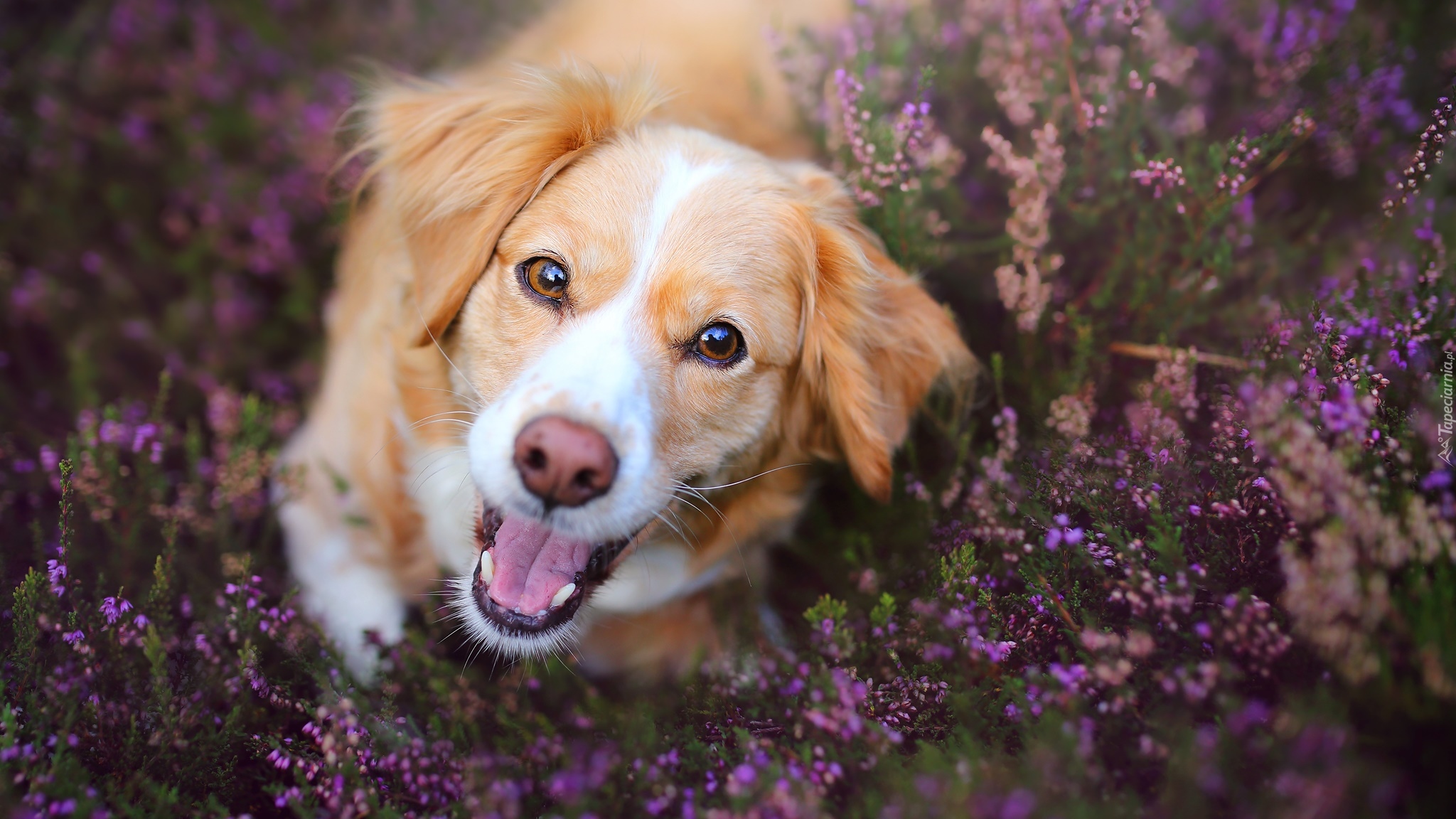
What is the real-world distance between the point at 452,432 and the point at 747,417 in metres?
0.84

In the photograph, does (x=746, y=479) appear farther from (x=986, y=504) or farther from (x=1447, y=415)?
(x=1447, y=415)

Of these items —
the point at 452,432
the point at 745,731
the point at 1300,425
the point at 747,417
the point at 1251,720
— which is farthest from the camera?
the point at 452,432

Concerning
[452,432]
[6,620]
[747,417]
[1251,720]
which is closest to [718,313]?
[747,417]

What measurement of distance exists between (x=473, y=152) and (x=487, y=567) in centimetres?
111

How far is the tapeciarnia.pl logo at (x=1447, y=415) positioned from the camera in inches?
58.6

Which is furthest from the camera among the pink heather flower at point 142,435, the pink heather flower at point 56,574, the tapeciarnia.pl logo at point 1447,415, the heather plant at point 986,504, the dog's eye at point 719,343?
the pink heather flower at point 142,435

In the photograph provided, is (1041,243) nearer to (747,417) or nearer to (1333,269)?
(1333,269)

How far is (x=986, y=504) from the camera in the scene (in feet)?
6.30

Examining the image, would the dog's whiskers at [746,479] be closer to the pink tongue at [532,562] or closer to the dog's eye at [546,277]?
the pink tongue at [532,562]

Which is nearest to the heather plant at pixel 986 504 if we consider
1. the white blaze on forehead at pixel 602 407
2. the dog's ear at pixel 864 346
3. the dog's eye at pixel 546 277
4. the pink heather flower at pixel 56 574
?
the pink heather flower at pixel 56 574

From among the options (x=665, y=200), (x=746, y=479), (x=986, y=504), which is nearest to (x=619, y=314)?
(x=665, y=200)

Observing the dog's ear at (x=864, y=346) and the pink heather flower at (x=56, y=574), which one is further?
the dog's ear at (x=864, y=346)

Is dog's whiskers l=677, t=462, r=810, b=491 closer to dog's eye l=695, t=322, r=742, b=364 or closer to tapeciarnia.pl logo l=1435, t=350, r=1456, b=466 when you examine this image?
dog's eye l=695, t=322, r=742, b=364

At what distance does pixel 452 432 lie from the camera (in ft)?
6.94
